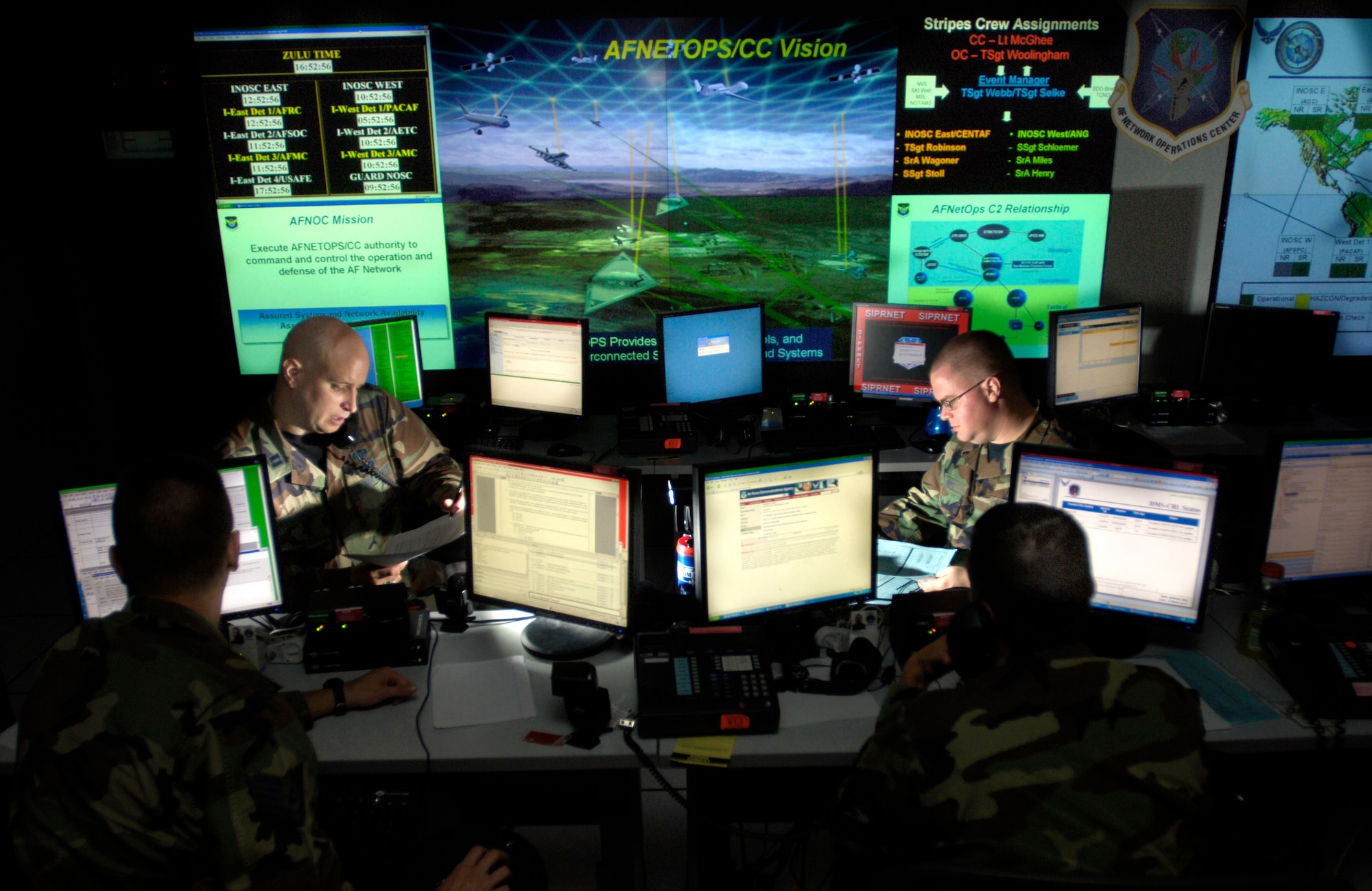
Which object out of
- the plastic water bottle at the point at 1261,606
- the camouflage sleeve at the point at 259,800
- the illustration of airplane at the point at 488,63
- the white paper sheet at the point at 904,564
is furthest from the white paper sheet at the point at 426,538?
the illustration of airplane at the point at 488,63

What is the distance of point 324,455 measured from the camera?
2.92m

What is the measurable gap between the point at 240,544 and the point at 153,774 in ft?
2.57

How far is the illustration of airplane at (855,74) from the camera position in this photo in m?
4.34

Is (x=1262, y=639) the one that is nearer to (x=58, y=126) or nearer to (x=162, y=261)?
(x=162, y=261)

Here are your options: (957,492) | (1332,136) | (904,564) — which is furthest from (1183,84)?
(904,564)

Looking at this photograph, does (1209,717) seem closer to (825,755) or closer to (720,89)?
(825,755)

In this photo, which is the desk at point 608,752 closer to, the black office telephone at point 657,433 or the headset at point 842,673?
the headset at point 842,673

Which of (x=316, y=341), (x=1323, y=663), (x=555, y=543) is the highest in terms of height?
(x=316, y=341)

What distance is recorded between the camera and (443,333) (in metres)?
4.63

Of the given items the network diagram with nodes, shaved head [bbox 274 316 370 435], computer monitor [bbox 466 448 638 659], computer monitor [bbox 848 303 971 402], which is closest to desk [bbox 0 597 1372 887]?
computer monitor [bbox 466 448 638 659]

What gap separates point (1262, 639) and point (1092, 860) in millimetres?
1232

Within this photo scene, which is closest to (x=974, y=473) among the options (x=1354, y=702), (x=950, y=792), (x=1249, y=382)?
(x=1354, y=702)

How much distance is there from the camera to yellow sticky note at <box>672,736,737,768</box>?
6.10ft

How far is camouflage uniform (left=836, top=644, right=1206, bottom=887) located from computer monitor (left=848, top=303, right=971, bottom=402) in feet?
9.75
